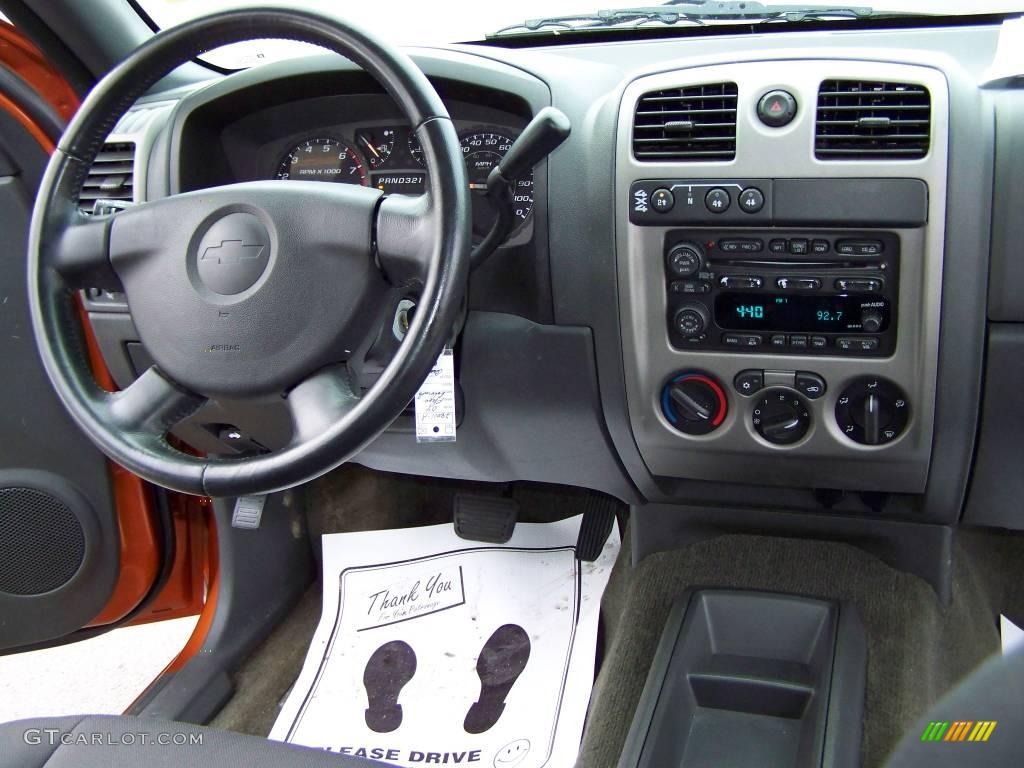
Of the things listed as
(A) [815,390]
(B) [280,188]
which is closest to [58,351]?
(B) [280,188]

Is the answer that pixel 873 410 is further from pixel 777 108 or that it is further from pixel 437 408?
pixel 437 408

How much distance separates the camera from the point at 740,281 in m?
1.08

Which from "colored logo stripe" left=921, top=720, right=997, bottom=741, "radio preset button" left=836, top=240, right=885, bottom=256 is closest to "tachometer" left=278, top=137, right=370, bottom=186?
"radio preset button" left=836, top=240, right=885, bottom=256

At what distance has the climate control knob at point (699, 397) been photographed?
1161mm

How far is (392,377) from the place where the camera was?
2.80 ft

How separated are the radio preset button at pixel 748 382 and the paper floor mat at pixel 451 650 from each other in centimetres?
54

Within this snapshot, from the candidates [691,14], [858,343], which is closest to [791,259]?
[858,343]

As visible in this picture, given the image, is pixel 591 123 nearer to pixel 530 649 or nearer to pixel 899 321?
pixel 899 321

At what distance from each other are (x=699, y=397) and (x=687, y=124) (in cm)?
32

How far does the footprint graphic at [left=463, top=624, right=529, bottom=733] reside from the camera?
1.41 metres

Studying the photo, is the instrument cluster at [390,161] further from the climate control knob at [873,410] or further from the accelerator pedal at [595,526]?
the accelerator pedal at [595,526]

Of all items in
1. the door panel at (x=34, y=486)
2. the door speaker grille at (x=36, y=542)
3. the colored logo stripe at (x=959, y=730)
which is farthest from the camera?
the door speaker grille at (x=36, y=542)

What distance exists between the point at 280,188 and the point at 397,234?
5.7 inches

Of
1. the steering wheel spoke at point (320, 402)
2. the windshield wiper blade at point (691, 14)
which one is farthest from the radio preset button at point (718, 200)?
the steering wheel spoke at point (320, 402)
